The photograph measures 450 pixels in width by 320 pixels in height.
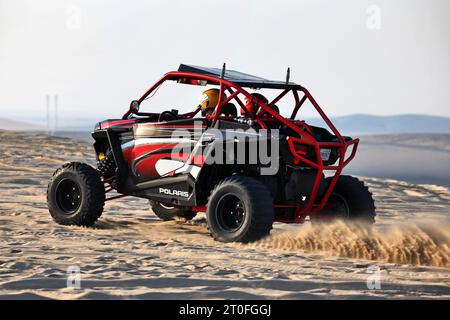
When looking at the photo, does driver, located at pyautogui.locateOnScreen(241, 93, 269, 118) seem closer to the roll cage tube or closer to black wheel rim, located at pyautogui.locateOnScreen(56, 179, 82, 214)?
the roll cage tube

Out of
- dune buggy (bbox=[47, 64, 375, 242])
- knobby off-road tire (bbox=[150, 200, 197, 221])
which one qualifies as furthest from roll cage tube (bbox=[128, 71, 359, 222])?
knobby off-road tire (bbox=[150, 200, 197, 221])

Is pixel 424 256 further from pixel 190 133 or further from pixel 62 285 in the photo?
pixel 62 285

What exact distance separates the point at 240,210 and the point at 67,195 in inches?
99.2

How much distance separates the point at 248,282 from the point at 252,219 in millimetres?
1815

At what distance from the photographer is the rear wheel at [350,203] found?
10.1m

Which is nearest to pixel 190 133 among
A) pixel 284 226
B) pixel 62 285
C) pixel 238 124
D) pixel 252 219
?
pixel 238 124

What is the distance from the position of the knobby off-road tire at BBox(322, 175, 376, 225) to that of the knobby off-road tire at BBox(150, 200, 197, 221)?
2055mm

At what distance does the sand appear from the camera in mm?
6824

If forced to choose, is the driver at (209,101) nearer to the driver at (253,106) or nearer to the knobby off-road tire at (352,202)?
the driver at (253,106)

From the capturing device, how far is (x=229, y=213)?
9398 millimetres

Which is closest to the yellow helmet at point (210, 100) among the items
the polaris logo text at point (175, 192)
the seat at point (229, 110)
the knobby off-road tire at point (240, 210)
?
the seat at point (229, 110)

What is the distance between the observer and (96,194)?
1045 centimetres

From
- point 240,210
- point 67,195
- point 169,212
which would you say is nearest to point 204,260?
point 240,210

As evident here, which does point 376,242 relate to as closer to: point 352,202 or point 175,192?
point 352,202
